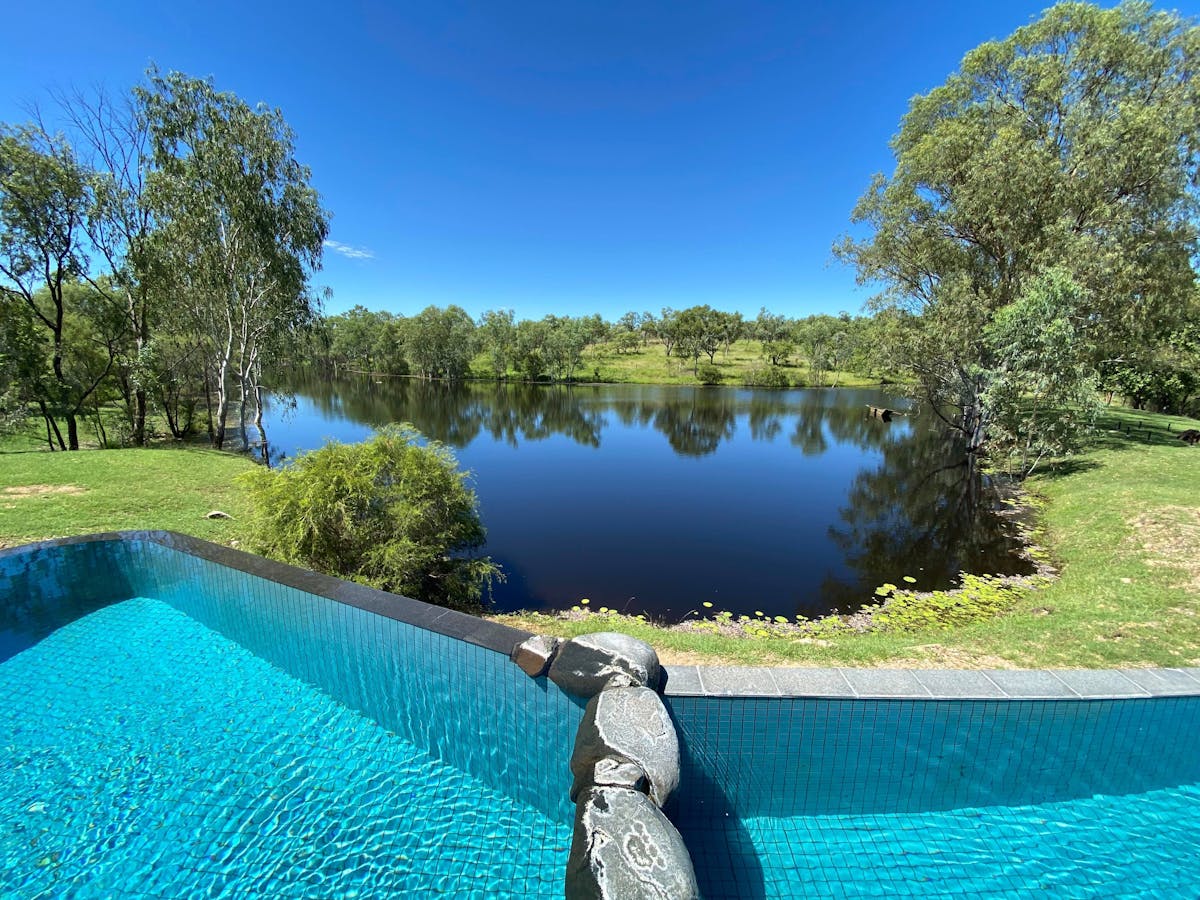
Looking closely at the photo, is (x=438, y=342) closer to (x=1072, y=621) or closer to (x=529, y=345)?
(x=529, y=345)

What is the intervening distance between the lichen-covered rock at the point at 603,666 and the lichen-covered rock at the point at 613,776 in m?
0.54

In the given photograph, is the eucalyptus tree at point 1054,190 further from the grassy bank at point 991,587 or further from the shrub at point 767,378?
the shrub at point 767,378

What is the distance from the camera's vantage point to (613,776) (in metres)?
3.00

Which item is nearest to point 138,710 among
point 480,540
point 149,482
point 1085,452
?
point 480,540

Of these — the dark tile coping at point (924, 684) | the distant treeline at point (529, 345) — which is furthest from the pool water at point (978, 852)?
the distant treeline at point (529, 345)

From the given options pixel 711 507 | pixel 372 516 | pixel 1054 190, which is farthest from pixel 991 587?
pixel 1054 190

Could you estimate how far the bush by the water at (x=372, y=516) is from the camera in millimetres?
7410

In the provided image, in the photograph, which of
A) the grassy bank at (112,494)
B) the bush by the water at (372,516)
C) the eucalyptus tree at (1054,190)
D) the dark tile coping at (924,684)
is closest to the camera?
the dark tile coping at (924,684)

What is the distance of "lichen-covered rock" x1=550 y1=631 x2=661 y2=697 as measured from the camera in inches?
143

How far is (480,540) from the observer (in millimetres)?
9492

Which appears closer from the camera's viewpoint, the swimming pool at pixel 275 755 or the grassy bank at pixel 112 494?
the swimming pool at pixel 275 755

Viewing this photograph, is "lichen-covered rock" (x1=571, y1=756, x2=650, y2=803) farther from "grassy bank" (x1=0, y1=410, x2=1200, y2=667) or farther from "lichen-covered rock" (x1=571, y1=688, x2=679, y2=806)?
"grassy bank" (x1=0, y1=410, x2=1200, y2=667)

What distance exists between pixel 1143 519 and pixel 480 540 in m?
13.5

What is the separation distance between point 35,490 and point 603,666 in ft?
45.1
